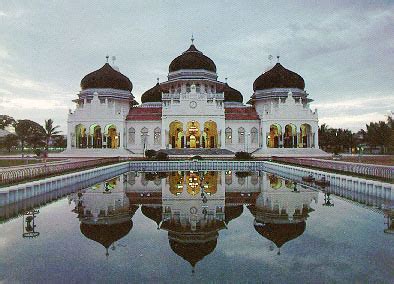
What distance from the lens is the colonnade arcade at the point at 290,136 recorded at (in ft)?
176

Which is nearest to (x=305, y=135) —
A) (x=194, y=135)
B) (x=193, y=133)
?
(x=194, y=135)

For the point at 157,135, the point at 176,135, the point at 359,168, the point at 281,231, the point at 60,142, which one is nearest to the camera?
the point at 281,231

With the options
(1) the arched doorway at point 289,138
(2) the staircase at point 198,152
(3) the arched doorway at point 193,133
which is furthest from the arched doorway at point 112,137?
(1) the arched doorway at point 289,138

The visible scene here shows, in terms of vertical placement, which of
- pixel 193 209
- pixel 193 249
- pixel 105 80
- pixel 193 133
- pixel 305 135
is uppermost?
pixel 105 80

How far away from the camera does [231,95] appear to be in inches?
2510

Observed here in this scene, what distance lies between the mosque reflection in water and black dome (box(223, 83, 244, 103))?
1562 inches

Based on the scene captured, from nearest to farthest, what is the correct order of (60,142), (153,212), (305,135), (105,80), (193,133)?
1. (153,212)
2. (193,133)
3. (105,80)
4. (305,135)
5. (60,142)

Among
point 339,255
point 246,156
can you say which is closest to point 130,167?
point 246,156

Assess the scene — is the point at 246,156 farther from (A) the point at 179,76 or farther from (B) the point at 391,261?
(B) the point at 391,261

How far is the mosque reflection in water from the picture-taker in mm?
11531

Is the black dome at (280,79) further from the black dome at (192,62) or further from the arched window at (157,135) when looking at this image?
the arched window at (157,135)

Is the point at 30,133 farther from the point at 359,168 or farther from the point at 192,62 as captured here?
the point at 359,168

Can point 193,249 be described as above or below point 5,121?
below

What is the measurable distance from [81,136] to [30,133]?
22.6 m
